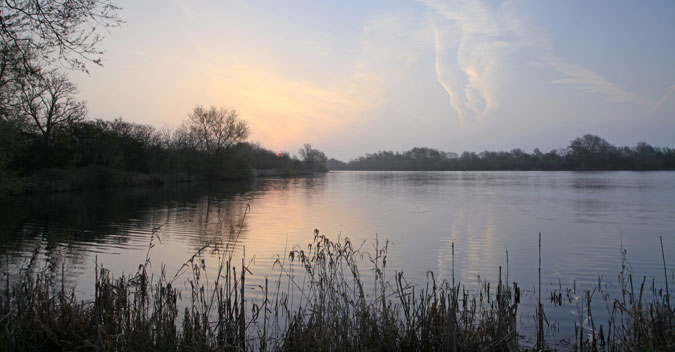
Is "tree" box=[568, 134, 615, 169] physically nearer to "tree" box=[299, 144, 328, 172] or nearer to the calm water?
"tree" box=[299, 144, 328, 172]

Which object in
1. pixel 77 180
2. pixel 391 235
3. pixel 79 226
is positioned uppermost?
pixel 77 180

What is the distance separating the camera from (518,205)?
81.7 feet

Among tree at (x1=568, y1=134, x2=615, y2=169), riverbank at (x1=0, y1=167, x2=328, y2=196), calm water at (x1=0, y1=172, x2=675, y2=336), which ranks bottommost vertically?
calm water at (x1=0, y1=172, x2=675, y2=336)

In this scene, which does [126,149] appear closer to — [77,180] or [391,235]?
[77,180]

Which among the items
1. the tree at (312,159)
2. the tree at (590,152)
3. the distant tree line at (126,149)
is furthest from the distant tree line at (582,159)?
the distant tree line at (126,149)

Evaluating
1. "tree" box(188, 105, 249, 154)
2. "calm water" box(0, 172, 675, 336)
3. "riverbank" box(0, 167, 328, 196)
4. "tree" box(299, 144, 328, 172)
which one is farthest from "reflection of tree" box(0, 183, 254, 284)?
"tree" box(299, 144, 328, 172)

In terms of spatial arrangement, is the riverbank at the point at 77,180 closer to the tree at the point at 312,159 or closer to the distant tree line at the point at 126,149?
the distant tree line at the point at 126,149

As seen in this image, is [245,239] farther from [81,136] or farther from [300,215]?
[81,136]

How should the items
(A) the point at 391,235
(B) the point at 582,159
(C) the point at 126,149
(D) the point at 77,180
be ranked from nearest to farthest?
(A) the point at 391,235
(D) the point at 77,180
(C) the point at 126,149
(B) the point at 582,159

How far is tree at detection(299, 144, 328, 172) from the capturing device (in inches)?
5172

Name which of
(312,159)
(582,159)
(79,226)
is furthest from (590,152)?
(79,226)

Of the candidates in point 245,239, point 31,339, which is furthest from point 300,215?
point 31,339

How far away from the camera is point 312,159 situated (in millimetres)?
134375

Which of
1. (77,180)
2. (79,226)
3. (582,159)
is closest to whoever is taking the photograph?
(79,226)
